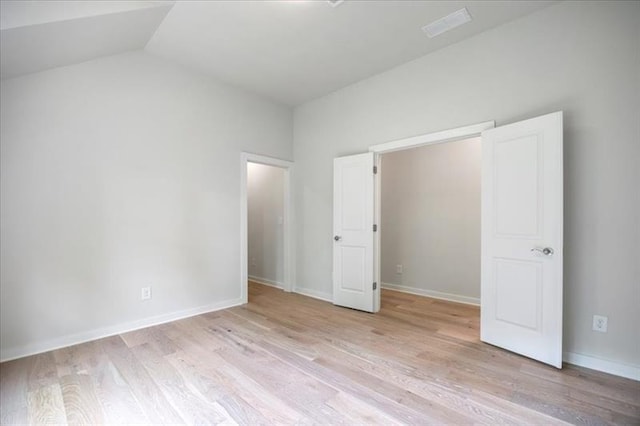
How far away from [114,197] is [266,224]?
8.70 ft

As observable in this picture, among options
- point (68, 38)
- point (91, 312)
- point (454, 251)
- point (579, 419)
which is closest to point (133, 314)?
point (91, 312)

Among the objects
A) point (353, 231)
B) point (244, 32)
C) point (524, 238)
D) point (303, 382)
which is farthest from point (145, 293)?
point (524, 238)

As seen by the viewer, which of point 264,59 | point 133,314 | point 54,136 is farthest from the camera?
point 264,59

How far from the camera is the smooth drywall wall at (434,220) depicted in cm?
410

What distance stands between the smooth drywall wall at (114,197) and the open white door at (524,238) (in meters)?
3.00

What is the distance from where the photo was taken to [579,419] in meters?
1.69

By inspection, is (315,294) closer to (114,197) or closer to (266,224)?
(266,224)

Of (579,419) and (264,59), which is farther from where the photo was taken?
(264,59)

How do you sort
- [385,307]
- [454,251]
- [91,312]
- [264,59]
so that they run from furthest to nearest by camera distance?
[454,251] < [385,307] < [264,59] < [91,312]

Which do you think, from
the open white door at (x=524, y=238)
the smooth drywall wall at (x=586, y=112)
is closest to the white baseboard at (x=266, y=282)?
the open white door at (x=524, y=238)

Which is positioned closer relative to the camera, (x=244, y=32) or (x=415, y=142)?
(x=244, y=32)

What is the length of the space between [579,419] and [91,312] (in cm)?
388

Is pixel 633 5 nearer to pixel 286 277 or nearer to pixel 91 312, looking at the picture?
pixel 286 277

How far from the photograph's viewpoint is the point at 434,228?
14.6 ft
